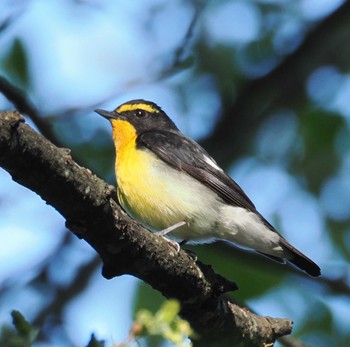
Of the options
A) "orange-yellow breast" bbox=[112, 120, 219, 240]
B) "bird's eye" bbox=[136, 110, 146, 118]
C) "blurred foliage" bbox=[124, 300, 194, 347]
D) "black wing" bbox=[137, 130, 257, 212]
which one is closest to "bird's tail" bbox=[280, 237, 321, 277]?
"black wing" bbox=[137, 130, 257, 212]

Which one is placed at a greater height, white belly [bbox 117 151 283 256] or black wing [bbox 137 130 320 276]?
black wing [bbox 137 130 320 276]

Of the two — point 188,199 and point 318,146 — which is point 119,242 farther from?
point 318,146

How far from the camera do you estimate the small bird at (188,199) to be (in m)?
5.86

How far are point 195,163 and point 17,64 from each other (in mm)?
2416

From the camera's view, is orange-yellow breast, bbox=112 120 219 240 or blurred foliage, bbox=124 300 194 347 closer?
blurred foliage, bbox=124 300 194 347

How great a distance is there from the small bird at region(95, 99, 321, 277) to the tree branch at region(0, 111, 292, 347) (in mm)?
1297

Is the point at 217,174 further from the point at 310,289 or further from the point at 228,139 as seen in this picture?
the point at 310,289

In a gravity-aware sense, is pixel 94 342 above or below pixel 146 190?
below

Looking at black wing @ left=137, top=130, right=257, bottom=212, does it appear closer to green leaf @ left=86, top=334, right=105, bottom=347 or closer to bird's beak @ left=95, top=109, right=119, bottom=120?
bird's beak @ left=95, top=109, right=119, bottom=120

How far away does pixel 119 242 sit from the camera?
12.0ft

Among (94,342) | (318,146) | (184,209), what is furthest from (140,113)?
(94,342)

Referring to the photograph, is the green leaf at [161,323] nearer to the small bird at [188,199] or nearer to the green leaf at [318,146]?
the small bird at [188,199]

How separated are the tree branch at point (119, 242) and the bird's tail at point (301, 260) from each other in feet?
3.90

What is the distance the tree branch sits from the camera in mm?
3096
